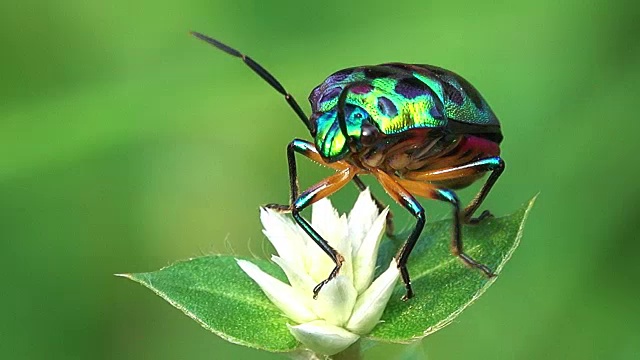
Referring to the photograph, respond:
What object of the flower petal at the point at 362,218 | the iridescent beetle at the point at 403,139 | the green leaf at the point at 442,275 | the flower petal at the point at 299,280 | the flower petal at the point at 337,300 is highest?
the iridescent beetle at the point at 403,139

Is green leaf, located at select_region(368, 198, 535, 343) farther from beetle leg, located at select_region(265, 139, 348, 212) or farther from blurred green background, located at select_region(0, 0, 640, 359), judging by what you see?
blurred green background, located at select_region(0, 0, 640, 359)

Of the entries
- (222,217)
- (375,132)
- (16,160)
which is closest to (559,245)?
(222,217)

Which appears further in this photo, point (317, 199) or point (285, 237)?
point (317, 199)

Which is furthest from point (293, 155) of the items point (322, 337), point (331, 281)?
point (322, 337)

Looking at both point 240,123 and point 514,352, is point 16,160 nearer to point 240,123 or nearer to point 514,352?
point 240,123

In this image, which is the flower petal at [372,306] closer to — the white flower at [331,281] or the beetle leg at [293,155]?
the white flower at [331,281]

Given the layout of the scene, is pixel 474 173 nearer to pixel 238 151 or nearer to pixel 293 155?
pixel 293 155

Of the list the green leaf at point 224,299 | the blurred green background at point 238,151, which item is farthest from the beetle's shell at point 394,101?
the blurred green background at point 238,151
